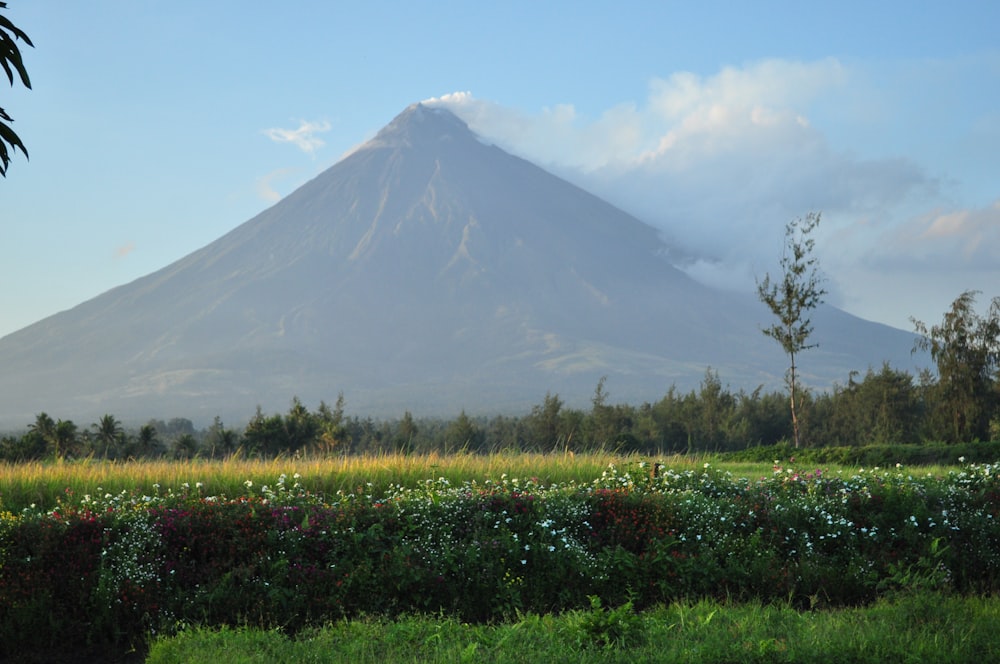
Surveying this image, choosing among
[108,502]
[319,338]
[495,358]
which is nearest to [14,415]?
[319,338]

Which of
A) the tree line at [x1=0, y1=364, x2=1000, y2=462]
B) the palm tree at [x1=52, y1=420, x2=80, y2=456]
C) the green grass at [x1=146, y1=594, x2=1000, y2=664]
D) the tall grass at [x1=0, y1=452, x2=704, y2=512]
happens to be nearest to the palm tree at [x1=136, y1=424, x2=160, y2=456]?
the tree line at [x1=0, y1=364, x2=1000, y2=462]

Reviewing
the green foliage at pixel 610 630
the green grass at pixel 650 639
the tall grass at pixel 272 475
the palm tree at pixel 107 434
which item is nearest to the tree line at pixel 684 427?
the palm tree at pixel 107 434

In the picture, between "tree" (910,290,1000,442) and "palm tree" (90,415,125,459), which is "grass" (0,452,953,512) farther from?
"tree" (910,290,1000,442)

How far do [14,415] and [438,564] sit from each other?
198 m

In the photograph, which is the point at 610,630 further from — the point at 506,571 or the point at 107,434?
the point at 107,434

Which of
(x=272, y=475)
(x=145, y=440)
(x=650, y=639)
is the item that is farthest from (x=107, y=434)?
(x=650, y=639)

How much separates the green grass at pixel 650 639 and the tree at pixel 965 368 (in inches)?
1013

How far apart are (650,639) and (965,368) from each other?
2805cm

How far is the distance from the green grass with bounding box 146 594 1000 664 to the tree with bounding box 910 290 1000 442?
2572cm

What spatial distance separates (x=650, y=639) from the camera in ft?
19.6

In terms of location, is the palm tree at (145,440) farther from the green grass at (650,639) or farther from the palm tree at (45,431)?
the green grass at (650,639)

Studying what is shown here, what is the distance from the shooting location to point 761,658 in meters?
5.64

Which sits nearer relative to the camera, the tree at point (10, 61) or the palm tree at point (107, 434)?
the tree at point (10, 61)

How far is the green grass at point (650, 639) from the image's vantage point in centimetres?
569
